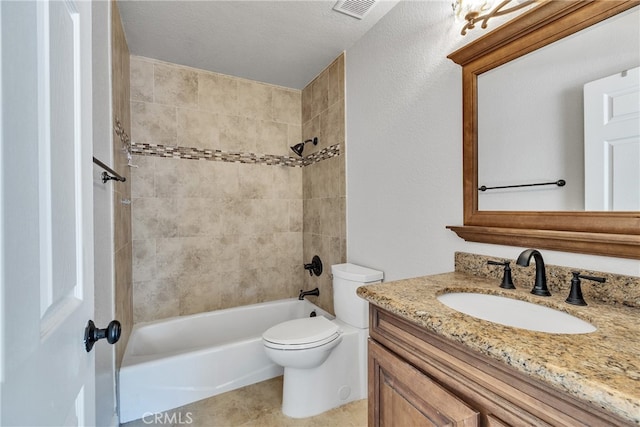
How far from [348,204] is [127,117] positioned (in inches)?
68.1

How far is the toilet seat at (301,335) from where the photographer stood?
1.51m

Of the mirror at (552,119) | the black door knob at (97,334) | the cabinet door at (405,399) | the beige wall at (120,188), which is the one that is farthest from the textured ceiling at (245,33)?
the cabinet door at (405,399)

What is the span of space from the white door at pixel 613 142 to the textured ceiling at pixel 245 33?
123cm

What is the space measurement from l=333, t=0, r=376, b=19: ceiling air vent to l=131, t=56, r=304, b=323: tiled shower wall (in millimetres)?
1160

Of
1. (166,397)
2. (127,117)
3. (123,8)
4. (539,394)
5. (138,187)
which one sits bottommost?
(166,397)

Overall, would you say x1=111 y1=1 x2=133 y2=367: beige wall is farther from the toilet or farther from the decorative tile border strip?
the toilet

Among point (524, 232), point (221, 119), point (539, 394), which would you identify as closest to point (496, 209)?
point (524, 232)

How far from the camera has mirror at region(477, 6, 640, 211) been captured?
0.82 metres

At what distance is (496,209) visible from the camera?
1132 mm

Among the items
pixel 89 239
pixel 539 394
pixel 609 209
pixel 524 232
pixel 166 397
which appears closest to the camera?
pixel 539 394

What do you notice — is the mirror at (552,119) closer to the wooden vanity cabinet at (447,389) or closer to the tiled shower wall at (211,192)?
the wooden vanity cabinet at (447,389)

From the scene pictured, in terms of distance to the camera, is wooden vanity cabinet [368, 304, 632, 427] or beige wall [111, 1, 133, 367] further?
beige wall [111, 1, 133, 367]

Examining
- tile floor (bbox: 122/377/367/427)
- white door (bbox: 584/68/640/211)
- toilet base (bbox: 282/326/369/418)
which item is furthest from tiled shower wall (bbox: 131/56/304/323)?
white door (bbox: 584/68/640/211)

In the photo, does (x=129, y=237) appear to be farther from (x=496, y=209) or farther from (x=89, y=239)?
(x=496, y=209)
